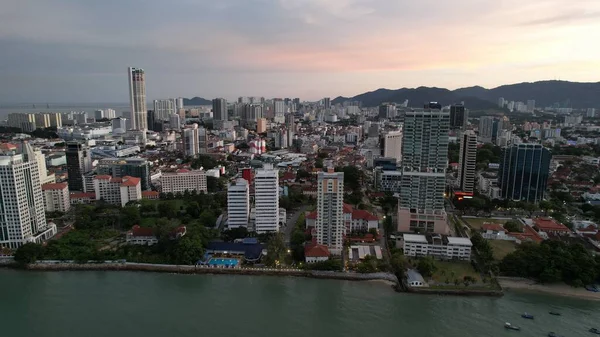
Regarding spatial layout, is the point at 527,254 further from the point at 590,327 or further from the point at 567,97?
the point at 567,97

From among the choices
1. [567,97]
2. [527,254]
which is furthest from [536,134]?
[567,97]

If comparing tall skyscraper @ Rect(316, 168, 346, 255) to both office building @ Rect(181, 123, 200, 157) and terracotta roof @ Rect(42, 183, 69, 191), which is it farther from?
office building @ Rect(181, 123, 200, 157)

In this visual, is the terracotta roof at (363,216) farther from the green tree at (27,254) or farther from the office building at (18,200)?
the office building at (18,200)

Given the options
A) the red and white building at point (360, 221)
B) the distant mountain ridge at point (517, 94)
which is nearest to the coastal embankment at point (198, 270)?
the red and white building at point (360, 221)

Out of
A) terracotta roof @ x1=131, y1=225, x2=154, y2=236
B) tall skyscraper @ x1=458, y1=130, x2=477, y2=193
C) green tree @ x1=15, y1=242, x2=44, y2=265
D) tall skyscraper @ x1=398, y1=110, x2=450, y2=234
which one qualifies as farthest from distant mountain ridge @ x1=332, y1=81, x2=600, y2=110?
green tree @ x1=15, y1=242, x2=44, y2=265

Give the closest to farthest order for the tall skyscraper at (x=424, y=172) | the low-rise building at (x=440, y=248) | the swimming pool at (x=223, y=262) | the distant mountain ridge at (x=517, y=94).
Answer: the swimming pool at (x=223, y=262)
the low-rise building at (x=440, y=248)
the tall skyscraper at (x=424, y=172)
the distant mountain ridge at (x=517, y=94)

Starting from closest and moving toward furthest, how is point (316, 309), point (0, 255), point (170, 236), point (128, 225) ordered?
point (316, 309)
point (0, 255)
point (170, 236)
point (128, 225)
